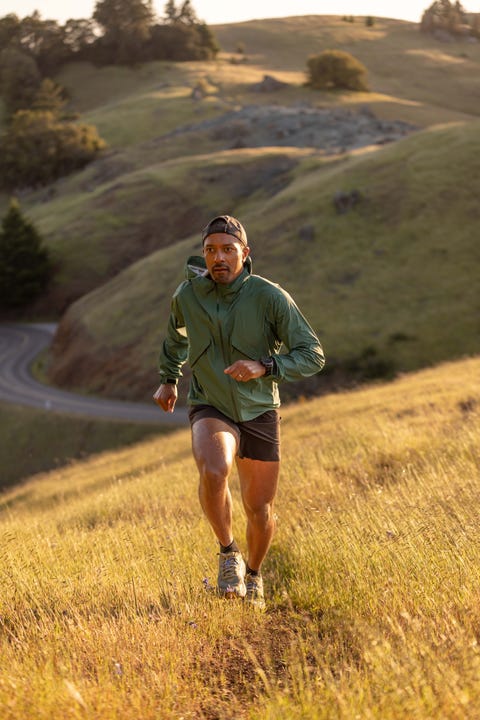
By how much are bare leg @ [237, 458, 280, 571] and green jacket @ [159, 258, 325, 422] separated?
1.30ft

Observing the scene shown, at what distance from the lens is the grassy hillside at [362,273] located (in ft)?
159

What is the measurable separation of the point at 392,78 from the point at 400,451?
16445cm

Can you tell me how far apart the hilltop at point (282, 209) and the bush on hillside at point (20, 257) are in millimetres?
2562

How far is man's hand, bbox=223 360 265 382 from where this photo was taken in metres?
5.25

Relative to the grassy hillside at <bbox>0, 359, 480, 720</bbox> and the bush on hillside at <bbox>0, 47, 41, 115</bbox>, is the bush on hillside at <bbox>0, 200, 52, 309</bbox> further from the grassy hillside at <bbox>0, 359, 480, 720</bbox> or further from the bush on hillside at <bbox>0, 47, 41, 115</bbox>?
the grassy hillside at <bbox>0, 359, 480, 720</bbox>

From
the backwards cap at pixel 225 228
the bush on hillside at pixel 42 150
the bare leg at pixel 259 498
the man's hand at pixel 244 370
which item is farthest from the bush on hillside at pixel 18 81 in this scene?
the man's hand at pixel 244 370

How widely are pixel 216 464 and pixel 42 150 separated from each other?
→ 117980 mm

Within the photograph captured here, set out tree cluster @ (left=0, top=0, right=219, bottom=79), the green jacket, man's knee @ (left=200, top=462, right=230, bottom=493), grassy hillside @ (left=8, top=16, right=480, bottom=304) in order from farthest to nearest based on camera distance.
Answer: tree cluster @ (left=0, top=0, right=219, bottom=79) < grassy hillside @ (left=8, top=16, right=480, bottom=304) < the green jacket < man's knee @ (left=200, top=462, right=230, bottom=493)

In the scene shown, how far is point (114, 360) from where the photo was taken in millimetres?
55719

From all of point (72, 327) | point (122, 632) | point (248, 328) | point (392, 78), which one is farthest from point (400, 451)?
point (392, 78)

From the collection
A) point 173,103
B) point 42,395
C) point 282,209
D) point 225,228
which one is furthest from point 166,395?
point 173,103

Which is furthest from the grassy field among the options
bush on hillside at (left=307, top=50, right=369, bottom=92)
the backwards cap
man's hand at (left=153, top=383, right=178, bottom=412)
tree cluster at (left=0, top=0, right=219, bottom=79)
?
tree cluster at (left=0, top=0, right=219, bottom=79)

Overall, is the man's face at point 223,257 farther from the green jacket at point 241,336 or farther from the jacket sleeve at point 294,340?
the jacket sleeve at point 294,340

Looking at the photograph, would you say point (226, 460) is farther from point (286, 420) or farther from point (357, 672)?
point (286, 420)
